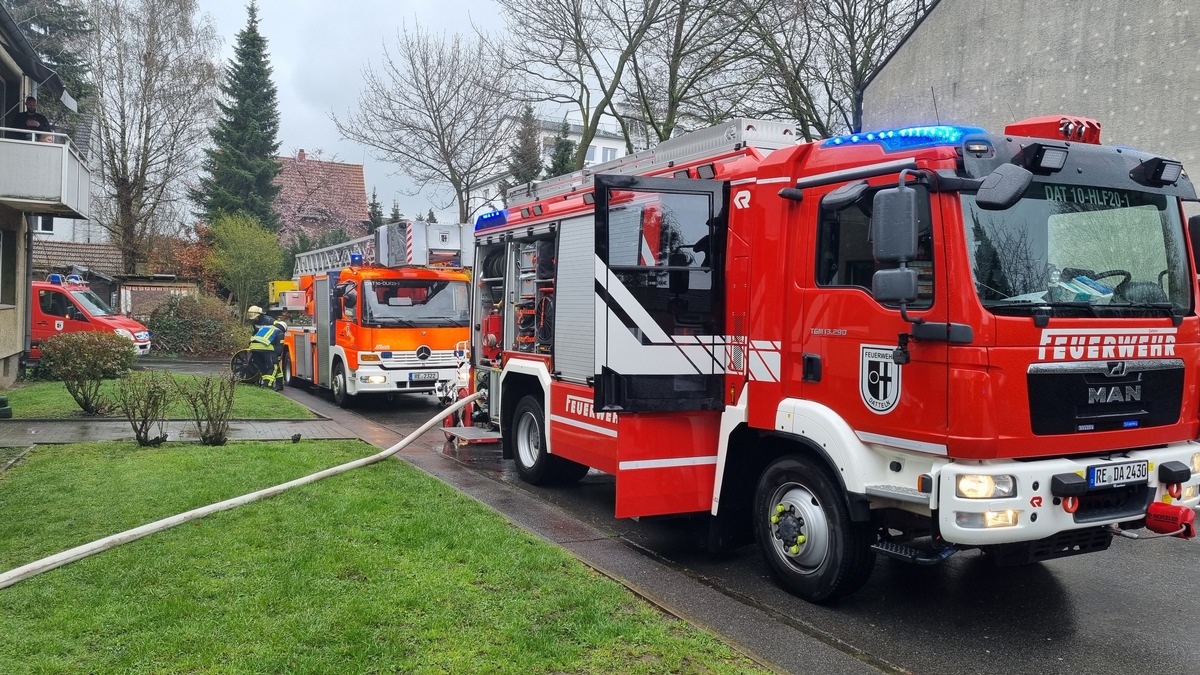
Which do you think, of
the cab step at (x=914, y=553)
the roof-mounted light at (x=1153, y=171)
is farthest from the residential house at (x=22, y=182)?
the roof-mounted light at (x=1153, y=171)

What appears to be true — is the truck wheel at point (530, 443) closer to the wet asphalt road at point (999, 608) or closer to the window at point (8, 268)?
the wet asphalt road at point (999, 608)

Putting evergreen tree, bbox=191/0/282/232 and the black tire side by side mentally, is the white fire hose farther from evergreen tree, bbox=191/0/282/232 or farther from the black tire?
evergreen tree, bbox=191/0/282/232

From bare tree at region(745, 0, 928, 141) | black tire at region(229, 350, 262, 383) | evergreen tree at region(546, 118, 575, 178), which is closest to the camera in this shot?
black tire at region(229, 350, 262, 383)

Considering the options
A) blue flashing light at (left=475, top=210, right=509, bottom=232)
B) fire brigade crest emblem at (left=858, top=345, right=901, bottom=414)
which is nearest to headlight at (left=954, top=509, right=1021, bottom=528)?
fire brigade crest emblem at (left=858, top=345, right=901, bottom=414)

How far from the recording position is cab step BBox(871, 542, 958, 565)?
14.8ft

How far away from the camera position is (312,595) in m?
4.69

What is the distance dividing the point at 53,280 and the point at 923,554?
22332 mm

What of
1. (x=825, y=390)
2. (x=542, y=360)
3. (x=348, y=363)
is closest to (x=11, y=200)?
(x=348, y=363)

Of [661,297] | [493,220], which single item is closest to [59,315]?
[493,220]

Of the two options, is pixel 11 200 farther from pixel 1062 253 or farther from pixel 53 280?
pixel 1062 253

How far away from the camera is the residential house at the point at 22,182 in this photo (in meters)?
13.5

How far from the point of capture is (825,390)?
199 inches

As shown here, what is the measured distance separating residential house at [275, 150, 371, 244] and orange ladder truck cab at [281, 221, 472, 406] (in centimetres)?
2953

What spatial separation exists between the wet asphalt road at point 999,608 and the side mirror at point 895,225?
2.15 meters
